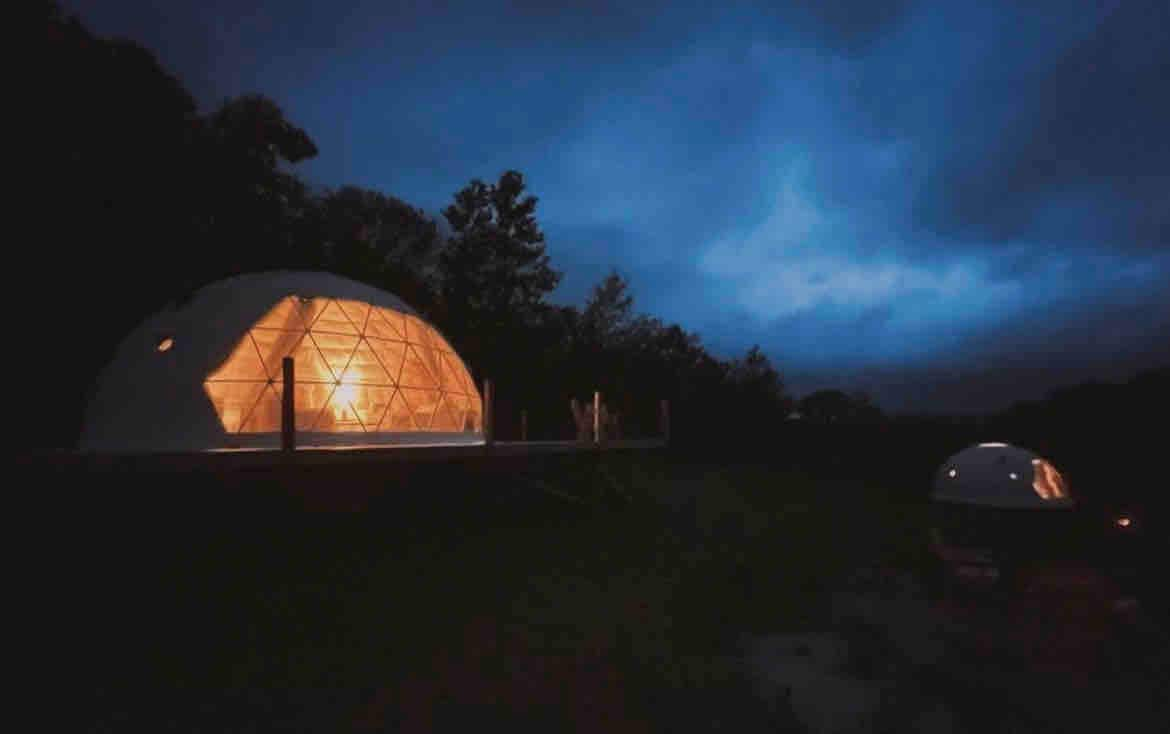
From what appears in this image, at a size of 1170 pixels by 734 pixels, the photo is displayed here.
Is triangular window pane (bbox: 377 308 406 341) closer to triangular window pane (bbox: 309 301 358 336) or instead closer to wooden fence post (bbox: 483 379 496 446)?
triangular window pane (bbox: 309 301 358 336)

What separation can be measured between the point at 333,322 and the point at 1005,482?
1050 centimetres

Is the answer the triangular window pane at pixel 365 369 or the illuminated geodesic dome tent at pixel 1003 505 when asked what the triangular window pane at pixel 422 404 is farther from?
the illuminated geodesic dome tent at pixel 1003 505

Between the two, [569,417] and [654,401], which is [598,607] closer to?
[569,417]

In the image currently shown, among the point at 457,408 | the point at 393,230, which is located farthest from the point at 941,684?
the point at 393,230

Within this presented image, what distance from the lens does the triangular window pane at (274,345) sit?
1211 cm

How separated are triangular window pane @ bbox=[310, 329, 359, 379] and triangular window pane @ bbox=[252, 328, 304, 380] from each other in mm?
320

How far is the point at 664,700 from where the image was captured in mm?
6906

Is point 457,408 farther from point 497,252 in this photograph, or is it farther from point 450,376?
point 497,252

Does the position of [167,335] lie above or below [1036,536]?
above

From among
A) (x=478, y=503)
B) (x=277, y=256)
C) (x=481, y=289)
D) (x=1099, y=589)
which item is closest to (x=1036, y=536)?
(x=1099, y=589)

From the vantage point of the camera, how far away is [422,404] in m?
13.6

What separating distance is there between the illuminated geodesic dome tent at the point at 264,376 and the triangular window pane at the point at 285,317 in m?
0.02

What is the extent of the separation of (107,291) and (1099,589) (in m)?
13.7

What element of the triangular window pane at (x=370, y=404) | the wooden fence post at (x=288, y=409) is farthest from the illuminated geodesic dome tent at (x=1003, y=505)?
the triangular window pane at (x=370, y=404)
